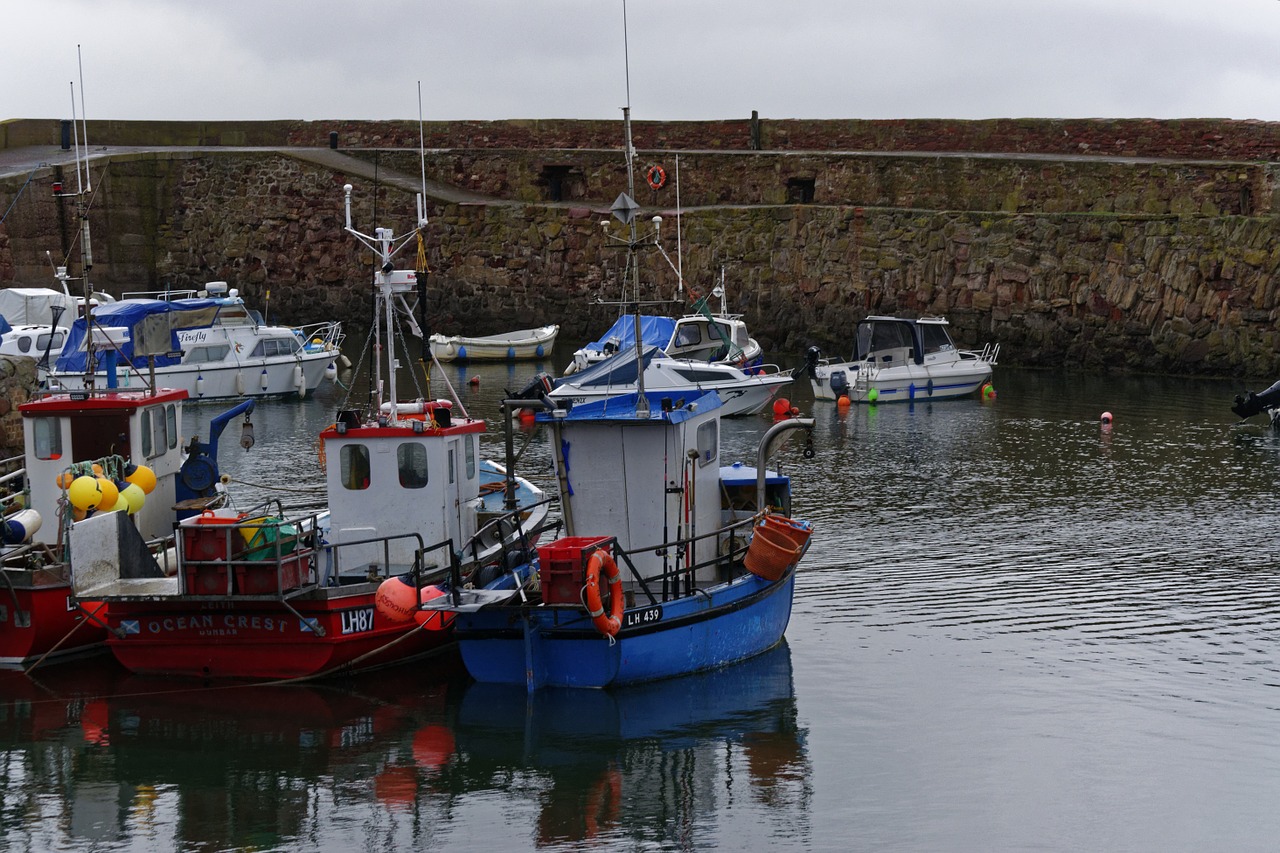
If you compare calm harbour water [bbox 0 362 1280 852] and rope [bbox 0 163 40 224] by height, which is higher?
rope [bbox 0 163 40 224]

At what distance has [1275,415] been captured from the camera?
29.5 metres

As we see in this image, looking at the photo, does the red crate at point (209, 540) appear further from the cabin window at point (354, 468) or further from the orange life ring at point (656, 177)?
the orange life ring at point (656, 177)

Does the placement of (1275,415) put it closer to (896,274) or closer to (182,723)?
(896,274)

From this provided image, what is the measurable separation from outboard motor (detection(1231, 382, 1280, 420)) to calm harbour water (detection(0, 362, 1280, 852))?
35.7 ft

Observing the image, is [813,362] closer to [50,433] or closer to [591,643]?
[50,433]

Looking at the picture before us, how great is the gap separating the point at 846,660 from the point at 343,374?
26.4 m

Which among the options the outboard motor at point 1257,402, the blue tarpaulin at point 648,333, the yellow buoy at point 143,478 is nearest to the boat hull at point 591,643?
the yellow buoy at point 143,478

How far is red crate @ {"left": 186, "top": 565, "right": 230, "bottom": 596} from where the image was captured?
537 inches

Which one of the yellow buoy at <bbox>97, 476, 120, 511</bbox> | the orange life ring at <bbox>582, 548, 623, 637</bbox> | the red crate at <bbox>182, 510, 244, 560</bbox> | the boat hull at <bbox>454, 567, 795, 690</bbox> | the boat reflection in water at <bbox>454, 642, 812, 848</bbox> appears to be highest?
the yellow buoy at <bbox>97, 476, 120, 511</bbox>

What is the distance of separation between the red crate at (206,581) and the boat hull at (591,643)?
6.26 ft

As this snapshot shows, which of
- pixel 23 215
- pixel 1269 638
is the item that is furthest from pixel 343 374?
pixel 1269 638

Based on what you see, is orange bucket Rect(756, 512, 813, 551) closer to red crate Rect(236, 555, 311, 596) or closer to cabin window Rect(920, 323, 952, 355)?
red crate Rect(236, 555, 311, 596)

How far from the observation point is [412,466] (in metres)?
15.1

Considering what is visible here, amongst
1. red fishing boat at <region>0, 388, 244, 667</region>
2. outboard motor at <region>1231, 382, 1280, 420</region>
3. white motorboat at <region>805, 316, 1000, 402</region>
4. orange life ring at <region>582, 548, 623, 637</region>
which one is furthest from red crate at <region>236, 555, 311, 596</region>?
outboard motor at <region>1231, 382, 1280, 420</region>
